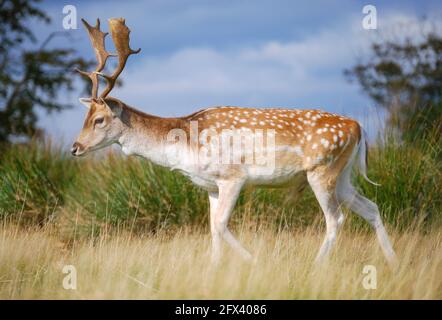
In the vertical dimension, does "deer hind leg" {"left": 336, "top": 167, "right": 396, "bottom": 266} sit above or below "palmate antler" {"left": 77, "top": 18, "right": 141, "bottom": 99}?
below

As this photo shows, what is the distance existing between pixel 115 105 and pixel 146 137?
1.45ft

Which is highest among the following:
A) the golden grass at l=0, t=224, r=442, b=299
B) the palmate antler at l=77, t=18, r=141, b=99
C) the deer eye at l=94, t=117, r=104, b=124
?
the palmate antler at l=77, t=18, r=141, b=99

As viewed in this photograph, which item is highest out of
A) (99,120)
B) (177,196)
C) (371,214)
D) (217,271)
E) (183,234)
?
(99,120)

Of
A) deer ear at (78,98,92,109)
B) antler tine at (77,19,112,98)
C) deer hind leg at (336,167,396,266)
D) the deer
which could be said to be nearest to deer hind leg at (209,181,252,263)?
the deer

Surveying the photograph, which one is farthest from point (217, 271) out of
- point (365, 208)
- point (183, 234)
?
point (183, 234)

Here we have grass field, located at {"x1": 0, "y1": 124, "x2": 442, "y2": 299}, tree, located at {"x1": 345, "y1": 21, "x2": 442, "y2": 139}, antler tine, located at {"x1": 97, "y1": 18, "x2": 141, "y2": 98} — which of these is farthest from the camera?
tree, located at {"x1": 345, "y1": 21, "x2": 442, "y2": 139}

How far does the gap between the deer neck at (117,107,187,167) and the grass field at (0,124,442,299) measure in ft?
3.26

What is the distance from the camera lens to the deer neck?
569cm

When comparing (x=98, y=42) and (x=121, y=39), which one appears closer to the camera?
(x=121, y=39)

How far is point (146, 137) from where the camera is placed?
5.70 metres

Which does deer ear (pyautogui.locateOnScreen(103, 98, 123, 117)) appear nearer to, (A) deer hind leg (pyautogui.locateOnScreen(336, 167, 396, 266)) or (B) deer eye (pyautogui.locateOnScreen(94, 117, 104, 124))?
(B) deer eye (pyautogui.locateOnScreen(94, 117, 104, 124))

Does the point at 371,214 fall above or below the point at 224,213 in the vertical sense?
below

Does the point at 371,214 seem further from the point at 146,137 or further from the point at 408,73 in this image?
the point at 408,73

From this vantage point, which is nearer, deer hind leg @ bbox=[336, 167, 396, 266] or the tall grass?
deer hind leg @ bbox=[336, 167, 396, 266]
